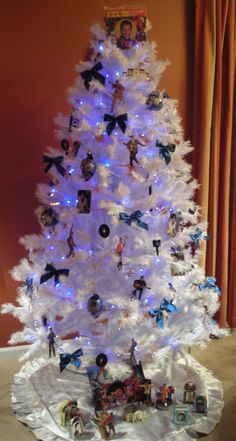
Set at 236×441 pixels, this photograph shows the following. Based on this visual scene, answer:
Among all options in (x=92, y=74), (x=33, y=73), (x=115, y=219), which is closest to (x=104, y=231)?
(x=115, y=219)

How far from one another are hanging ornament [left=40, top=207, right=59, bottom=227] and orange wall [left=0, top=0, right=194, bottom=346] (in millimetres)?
594

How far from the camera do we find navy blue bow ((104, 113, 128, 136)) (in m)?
1.86

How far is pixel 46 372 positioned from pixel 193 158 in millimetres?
1635

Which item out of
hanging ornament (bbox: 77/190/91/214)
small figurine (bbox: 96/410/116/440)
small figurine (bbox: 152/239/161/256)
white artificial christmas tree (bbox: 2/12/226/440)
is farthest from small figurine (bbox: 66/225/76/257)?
small figurine (bbox: 96/410/116/440)

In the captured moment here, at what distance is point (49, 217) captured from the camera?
6.52ft

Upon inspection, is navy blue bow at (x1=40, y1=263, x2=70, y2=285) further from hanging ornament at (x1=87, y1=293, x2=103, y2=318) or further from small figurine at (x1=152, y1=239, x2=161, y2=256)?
small figurine at (x1=152, y1=239, x2=161, y2=256)

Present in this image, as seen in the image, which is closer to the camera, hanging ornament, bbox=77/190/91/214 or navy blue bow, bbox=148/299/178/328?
hanging ornament, bbox=77/190/91/214

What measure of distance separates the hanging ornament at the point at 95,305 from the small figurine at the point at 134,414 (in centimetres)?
51

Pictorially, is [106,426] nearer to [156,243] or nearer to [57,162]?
[156,243]

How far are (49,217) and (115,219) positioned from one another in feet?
1.15

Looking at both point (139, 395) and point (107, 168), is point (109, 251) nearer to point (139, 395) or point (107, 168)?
Answer: point (107, 168)

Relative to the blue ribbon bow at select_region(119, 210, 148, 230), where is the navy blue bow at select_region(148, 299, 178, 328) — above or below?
below

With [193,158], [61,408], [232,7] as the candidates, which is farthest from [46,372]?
[232,7]

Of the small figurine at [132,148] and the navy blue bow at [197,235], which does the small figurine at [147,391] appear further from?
the small figurine at [132,148]
